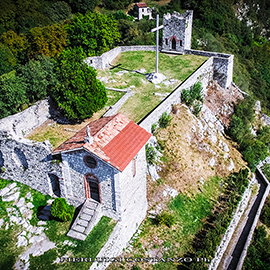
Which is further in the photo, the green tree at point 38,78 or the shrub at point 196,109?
the shrub at point 196,109

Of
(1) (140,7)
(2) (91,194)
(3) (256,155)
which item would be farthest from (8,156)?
(1) (140,7)

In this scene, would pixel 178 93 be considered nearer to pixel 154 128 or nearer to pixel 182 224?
pixel 154 128

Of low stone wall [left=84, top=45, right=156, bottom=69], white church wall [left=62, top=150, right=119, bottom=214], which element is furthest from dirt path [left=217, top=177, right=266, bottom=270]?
low stone wall [left=84, top=45, right=156, bottom=69]

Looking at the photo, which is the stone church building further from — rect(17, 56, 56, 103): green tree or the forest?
rect(17, 56, 56, 103): green tree

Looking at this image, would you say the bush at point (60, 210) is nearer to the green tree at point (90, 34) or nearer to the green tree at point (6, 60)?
the green tree at point (90, 34)

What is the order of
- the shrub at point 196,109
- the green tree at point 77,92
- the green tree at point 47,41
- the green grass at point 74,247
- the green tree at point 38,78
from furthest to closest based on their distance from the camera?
the green tree at point 47,41 < the shrub at point 196,109 < the green tree at point 38,78 < the green tree at point 77,92 < the green grass at point 74,247

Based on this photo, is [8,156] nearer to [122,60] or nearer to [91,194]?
[91,194]

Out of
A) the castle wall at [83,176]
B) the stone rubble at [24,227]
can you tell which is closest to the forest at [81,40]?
the castle wall at [83,176]
